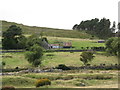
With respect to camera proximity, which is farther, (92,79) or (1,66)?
(1,66)

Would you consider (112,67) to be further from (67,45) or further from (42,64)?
(67,45)

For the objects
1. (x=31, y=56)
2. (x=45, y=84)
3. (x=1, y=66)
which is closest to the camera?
(x=45, y=84)

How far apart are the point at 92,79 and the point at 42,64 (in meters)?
27.7

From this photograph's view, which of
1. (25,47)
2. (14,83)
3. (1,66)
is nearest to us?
(14,83)

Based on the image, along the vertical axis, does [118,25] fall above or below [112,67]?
above

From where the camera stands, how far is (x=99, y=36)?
188m

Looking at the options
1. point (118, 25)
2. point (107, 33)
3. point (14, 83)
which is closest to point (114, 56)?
point (14, 83)

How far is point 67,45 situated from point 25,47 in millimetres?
25035

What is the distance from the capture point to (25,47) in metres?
109

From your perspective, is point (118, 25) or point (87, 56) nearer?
point (87, 56)

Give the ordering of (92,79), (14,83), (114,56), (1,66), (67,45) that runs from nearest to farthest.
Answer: (14,83)
(92,79)
(1,66)
(114,56)
(67,45)

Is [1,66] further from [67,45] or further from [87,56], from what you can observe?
[67,45]

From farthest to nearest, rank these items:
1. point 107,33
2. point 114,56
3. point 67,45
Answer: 1. point 107,33
2. point 67,45
3. point 114,56

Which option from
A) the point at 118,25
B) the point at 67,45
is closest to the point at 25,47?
the point at 67,45
